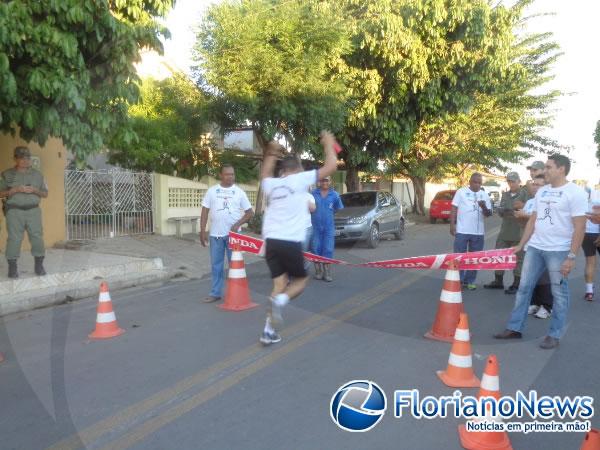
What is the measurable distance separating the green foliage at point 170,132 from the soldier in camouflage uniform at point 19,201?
623 centimetres

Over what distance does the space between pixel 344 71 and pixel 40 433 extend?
1414 cm

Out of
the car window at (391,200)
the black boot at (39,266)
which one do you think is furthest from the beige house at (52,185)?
the car window at (391,200)

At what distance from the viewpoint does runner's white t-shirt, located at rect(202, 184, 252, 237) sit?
6992 mm

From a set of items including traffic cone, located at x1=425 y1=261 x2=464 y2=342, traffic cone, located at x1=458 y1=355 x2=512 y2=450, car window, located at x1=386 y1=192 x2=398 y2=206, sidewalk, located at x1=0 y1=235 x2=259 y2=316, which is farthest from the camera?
car window, located at x1=386 y1=192 x2=398 y2=206

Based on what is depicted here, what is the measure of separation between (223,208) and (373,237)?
7767 mm

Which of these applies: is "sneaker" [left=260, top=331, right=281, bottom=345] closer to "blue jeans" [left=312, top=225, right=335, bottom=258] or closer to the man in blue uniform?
the man in blue uniform

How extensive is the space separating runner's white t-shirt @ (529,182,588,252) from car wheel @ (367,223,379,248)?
28.9 ft

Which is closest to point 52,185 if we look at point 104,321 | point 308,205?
point 104,321

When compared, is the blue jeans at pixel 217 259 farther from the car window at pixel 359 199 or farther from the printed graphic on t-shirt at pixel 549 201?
the car window at pixel 359 199

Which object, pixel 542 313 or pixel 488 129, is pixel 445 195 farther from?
pixel 542 313

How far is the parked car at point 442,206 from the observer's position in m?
23.7

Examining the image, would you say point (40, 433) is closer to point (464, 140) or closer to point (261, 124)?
point (261, 124)

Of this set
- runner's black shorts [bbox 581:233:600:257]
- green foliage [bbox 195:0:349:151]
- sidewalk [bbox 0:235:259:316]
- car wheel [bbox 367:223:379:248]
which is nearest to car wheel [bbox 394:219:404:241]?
car wheel [bbox 367:223:379:248]

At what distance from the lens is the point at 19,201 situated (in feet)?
24.3
